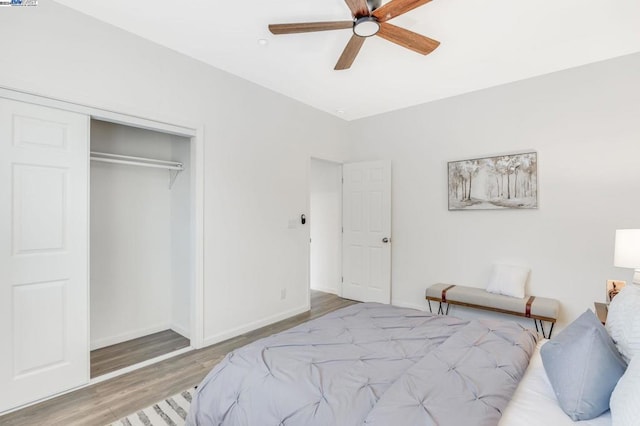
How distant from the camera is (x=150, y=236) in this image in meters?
3.54

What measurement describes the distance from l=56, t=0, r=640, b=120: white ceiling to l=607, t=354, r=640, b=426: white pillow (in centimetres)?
236

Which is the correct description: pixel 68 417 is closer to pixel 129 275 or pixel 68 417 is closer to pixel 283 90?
pixel 129 275

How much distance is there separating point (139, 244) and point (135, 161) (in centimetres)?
91

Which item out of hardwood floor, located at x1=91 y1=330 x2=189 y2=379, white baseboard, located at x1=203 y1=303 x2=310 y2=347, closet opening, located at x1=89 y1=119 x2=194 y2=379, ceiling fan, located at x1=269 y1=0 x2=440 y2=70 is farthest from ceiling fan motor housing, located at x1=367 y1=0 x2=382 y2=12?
hardwood floor, located at x1=91 y1=330 x2=189 y2=379

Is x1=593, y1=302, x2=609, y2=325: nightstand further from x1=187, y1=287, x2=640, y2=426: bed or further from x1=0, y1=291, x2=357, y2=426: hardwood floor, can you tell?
x1=0, y1=291, x2=357, y2=426: hardwood floor

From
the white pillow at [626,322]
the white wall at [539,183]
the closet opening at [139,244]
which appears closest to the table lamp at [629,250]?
the white wall at [539,183]

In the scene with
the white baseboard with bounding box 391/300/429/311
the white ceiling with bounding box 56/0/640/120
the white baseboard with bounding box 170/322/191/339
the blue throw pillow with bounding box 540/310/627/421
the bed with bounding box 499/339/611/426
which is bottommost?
the white baseboard with bounding box 170/322/191/339

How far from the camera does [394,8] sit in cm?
192

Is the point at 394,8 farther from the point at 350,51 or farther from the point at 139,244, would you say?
the point at 139,244

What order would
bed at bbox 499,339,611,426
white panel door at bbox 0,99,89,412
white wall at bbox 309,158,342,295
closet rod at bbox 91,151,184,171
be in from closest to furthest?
bed at bbox 499,339,611,426 → white panel door at bbox 0,99,89,412 → closet rod at bbox 91,151,184,171 → white wall at bbox 309,158,342,295

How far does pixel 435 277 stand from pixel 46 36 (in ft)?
14.6

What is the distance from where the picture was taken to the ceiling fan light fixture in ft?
6.68

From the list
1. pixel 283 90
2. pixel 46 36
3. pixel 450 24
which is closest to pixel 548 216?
pixel 450 24

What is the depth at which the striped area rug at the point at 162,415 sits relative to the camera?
79.2 inches
